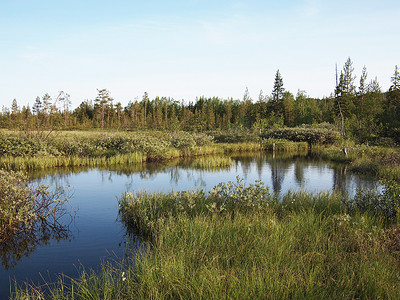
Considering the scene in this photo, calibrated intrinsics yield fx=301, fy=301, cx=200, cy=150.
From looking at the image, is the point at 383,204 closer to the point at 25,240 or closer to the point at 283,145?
the point at 25,240

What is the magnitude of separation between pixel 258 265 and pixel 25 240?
571cm

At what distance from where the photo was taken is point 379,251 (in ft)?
15.5

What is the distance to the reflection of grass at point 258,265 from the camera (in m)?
3.78

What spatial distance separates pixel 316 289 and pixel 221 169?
14527mm

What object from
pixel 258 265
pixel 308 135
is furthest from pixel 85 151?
pixel 308 135

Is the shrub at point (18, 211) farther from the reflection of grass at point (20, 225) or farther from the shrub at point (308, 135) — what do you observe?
the shrub at point (308, 135)

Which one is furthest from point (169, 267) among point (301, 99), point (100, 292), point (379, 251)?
point (301, 99)

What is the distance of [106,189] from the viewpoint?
1267 centimetres

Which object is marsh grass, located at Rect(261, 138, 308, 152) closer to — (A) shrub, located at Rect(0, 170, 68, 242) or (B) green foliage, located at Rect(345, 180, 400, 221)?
(B) green foliage, located at Rect(345, 180, 400, 221)

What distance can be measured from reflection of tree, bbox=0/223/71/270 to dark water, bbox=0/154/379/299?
0.02 meters

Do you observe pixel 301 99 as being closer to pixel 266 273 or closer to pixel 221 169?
pixel 221 169

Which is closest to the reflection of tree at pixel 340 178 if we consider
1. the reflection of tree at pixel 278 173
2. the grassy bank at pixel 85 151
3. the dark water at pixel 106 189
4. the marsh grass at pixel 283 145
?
the dark water at pixel 106 189

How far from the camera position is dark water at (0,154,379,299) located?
611 cm

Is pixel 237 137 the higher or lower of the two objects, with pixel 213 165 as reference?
higher
